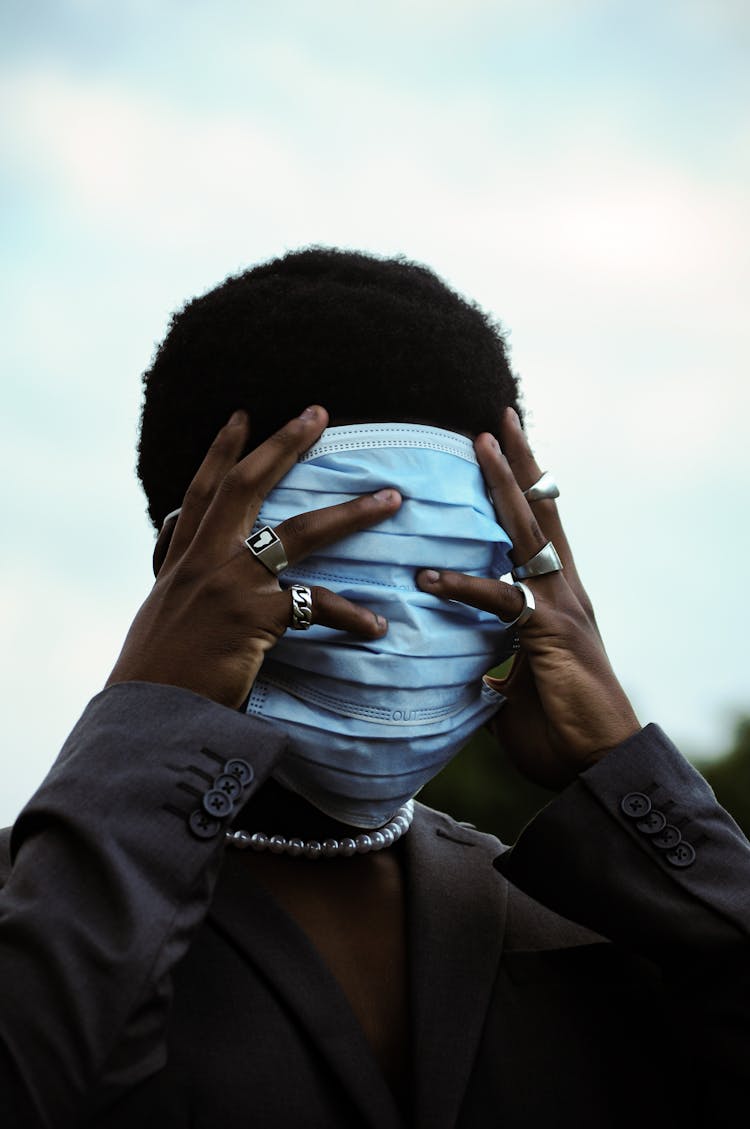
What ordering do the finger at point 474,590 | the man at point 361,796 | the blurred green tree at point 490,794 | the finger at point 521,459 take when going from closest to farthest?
the man at point 361,796
the finger at point 474,590
the finger at point 521,459
the blurred green tree at point 490,794

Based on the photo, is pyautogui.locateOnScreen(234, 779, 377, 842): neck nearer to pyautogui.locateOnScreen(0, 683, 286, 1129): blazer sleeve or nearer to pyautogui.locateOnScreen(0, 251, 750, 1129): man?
pyautogui.locateOnScreen(0, 251, 750, 1129): man

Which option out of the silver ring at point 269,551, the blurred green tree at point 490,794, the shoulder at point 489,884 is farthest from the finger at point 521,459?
the blurred green tree at point 490,794

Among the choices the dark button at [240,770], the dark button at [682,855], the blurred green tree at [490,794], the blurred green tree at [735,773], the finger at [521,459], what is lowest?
the blurred green tree at [490,794]

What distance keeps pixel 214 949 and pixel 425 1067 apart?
44cm

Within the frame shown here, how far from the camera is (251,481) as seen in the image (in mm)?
2467

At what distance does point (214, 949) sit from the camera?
7.80ft

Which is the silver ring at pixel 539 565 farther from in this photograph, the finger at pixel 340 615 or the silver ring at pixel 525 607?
the finger at pixel 340 615

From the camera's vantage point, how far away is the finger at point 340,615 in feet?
7.89

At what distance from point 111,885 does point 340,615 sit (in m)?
0.65

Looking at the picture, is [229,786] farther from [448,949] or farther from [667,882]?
[667,882]

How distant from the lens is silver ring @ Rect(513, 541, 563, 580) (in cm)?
275

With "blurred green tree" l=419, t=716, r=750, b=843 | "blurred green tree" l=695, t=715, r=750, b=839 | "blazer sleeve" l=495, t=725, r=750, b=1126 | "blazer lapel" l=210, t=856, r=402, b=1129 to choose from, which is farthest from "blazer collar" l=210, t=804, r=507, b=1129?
"blurred green tree" l=695, t=715, r=750, b=839

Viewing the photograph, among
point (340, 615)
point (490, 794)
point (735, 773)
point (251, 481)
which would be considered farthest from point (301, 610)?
point (735, 773)

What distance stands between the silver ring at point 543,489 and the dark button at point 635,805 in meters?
0.68
